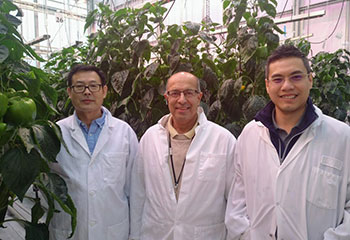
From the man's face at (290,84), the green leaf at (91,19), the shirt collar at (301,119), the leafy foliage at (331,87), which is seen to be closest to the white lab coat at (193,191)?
the shirt collar at (301,119)

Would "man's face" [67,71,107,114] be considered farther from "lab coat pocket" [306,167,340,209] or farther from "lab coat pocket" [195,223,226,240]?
"lab coat pocket" [306,167,340,209]

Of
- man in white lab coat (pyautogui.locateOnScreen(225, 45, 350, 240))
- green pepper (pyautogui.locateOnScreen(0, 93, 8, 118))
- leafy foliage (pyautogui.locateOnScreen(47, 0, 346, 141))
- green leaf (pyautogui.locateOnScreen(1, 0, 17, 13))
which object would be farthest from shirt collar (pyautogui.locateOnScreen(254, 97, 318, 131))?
green leaf (pyautogui.locateOnScreen(1, 0, 17, 13))

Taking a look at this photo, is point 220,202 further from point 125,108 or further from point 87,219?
point 125,108

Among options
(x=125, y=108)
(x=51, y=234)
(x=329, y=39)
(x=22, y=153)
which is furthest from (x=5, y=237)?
(x=329, y=39)

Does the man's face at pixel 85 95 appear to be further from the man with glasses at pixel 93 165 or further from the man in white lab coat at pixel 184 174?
the man in white lab coat at pixel 184 174

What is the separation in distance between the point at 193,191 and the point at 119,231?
0.40 m

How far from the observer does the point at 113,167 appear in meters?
1.32

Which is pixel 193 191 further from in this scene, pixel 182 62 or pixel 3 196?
pixel 182 62

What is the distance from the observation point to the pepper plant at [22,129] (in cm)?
76

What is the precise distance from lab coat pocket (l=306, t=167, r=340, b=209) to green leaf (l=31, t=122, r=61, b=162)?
895mm

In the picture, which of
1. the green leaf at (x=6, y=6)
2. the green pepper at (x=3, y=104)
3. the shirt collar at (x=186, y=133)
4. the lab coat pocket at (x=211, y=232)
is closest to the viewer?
the green pepper at (x=3, y=104)

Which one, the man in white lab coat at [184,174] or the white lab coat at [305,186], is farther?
the man in white lab coat at [184,174]

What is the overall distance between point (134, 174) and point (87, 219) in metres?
0.29

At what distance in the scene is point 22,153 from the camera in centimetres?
81
